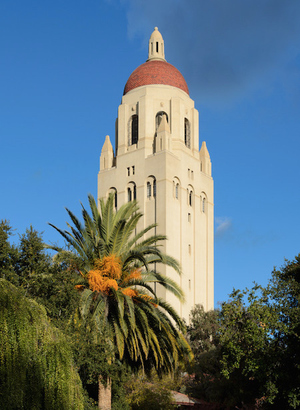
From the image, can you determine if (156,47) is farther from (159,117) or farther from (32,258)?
(32,258)

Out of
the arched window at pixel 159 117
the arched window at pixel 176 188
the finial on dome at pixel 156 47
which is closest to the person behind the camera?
the arched window at pixel 176 188

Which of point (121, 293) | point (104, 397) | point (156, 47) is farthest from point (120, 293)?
point (156, 47)

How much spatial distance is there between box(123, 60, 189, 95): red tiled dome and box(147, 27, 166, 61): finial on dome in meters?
1.47

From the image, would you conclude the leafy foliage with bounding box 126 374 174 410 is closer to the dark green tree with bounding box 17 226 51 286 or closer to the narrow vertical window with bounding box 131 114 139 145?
the dark green tree with bounding box 17 226 51 286

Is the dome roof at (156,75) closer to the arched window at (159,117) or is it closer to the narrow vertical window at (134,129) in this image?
the arched window at (159,117)

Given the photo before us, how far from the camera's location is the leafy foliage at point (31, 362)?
1508cm

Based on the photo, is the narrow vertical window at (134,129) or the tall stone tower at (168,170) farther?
the narrow vertical window at (134,129)

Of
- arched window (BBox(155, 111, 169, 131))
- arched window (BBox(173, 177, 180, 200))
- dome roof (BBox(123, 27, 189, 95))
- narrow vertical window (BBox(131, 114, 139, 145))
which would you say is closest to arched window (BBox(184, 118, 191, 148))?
arched window (BBox(155, 111, 169, 131))

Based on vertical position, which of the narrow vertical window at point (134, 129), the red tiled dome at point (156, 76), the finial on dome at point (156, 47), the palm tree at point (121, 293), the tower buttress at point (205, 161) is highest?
the finial on dome at point (156, 47)

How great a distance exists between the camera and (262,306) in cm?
2711

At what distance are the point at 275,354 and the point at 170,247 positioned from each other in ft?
88.7

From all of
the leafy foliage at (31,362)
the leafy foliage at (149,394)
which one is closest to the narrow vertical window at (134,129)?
the leafy foliage at (149,394)

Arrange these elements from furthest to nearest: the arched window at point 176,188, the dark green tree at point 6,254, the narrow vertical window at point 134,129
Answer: the narrow vertical window at point 134,129 → the arched window at point 176,188 → the dark green tree at point 6,254

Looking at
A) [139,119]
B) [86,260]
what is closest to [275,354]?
[86,260]
